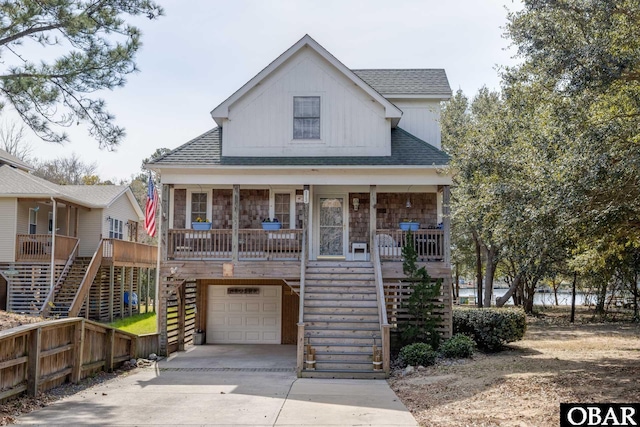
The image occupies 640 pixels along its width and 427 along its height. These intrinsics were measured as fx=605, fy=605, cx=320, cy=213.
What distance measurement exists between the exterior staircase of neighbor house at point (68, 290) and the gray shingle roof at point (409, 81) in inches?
535

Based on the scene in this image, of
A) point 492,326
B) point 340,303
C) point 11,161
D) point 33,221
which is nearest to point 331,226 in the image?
point 340,303

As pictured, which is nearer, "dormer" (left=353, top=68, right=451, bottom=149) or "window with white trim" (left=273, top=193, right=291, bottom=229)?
"window with white trim" (left=273, top=193, right=291, bottom=229)

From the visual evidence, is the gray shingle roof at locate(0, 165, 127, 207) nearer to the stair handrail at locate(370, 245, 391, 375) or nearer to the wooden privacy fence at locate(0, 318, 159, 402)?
the wooden privacy fence at locate(0, 318, 159, 402)

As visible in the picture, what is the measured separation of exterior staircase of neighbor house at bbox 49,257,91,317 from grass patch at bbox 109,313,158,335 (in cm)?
243

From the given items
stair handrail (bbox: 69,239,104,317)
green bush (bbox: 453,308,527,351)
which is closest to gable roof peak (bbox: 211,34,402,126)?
green bush (bbox: 453,308,527,351)

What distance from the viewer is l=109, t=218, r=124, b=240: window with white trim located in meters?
30.1

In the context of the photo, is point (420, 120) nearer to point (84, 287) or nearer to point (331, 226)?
point (331, 226)

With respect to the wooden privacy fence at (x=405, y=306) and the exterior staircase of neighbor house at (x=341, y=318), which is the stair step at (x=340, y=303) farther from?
the wooden privacy fence at (x=405, y=306)

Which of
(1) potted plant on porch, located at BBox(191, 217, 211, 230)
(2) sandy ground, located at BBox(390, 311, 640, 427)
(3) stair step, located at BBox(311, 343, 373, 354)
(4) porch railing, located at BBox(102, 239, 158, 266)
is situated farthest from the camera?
(4) porch railing, located at BBox(102, 239, 158, 266)

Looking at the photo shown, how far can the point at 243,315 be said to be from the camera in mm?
20297

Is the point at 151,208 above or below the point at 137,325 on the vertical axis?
above

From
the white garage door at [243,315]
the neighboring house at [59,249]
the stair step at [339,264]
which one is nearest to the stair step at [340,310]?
the stair step at [339,264]

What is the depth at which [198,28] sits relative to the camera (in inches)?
566

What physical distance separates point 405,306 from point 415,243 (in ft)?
6.63
